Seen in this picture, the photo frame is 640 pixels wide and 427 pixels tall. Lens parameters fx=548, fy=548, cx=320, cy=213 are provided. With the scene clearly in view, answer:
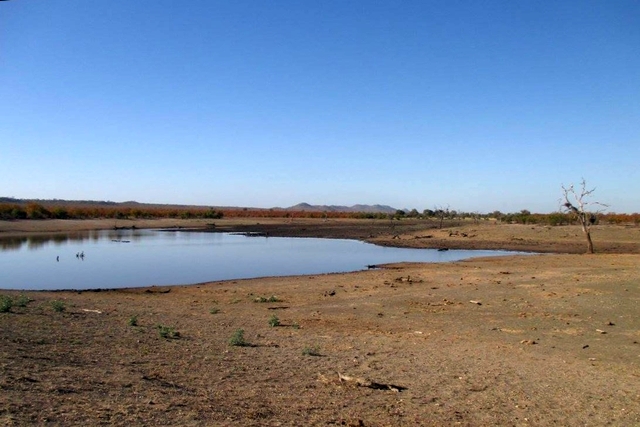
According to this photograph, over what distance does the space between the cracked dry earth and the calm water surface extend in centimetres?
931

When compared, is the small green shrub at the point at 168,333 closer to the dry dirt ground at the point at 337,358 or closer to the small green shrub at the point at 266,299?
the dry dirt ground at the point at 337,358

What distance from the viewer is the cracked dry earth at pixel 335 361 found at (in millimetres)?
5867

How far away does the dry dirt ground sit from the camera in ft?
19.3

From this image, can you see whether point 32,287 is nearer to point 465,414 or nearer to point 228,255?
point 228,255

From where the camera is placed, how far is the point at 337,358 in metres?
8.71

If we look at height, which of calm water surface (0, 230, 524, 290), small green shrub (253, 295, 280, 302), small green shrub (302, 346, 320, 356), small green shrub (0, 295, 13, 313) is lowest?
calm water surface (0, 230, 524, 290)

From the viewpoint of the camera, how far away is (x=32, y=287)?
21.8 metres

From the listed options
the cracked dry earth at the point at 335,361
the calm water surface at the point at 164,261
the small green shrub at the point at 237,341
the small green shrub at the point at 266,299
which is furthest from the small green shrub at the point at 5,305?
the calm water surface at the point at 164,261

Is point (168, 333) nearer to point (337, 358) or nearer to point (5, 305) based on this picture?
point (337, 358)

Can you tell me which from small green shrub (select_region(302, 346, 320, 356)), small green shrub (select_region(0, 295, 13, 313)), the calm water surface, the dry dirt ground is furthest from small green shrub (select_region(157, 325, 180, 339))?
the calm water surface

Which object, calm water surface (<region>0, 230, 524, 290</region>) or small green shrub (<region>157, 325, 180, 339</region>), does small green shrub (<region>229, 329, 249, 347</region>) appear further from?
calm water surface (<region>0, 230, 524, 290</region>)

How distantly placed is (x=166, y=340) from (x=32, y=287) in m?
15.2

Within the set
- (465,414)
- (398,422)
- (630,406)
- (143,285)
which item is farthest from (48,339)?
(143,285)

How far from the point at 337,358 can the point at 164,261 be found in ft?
82.6
